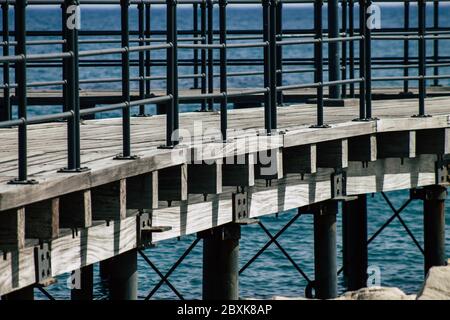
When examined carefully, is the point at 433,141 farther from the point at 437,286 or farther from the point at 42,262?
the point at 42,262

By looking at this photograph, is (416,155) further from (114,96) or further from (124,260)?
(114,96)

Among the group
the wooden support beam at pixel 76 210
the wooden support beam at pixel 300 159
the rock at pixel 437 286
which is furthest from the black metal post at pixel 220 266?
the wooden support beam at pixel 76 210

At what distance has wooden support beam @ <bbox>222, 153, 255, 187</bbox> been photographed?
11.9 metres

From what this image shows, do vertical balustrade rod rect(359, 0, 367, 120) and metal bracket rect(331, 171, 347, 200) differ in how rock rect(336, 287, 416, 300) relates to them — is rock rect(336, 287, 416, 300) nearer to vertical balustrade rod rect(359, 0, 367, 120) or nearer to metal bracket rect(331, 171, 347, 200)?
metal bracket rect(331, 171, 347, 200)

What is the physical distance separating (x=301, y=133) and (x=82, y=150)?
2.36 m

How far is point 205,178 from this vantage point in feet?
37.4

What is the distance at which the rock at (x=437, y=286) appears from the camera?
13.6 meters

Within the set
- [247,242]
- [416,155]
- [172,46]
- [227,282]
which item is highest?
[172,46]

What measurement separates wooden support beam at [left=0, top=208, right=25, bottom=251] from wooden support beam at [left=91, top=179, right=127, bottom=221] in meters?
1.27

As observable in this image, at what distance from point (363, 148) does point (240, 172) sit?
86.7 inches

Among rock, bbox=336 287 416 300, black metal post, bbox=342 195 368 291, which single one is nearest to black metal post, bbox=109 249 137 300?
rock, bbox=336 287 416 300

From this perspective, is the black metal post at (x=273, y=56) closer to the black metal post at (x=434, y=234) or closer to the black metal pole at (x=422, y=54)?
the black metal pole at (x=422, y=54)
